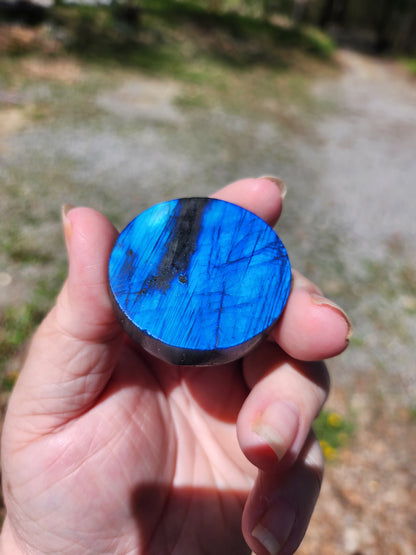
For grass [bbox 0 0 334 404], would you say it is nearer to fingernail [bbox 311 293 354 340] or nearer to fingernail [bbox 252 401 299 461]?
fingernail [bbox 252 401 299 461]

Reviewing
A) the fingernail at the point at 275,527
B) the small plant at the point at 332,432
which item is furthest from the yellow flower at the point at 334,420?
the fingernail at the point at 275,527

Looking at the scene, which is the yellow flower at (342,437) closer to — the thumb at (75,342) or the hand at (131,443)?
the hand at (131,443)

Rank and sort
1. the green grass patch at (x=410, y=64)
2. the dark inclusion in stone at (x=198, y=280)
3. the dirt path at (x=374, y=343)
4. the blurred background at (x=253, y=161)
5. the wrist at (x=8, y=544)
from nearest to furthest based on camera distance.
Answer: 1. the dark inclusion in stone at (x=198, y=280)
2. the wrist at (x=8, y=544)
3. the dirt path at (x=374, y=343)
4. the blurred background at (x=253, y=161)
5. the green grass patch at (x=410, y=64)

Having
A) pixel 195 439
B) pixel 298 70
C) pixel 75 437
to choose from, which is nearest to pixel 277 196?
pixel 195 439

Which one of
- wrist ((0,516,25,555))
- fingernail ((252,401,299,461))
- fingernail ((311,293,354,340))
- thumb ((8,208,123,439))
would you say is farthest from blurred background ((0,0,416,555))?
fingernail ((311,293,354,340))

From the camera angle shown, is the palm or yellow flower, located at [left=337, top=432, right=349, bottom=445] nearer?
the palm

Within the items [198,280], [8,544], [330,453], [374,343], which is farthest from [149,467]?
[374,343]
